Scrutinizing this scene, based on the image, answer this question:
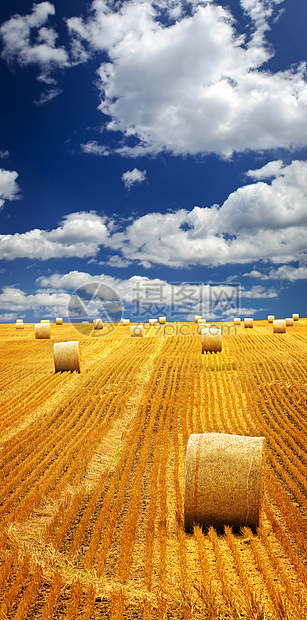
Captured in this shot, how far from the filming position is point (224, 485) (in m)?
6.35

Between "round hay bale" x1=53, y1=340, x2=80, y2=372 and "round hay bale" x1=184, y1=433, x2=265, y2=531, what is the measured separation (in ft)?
46.3

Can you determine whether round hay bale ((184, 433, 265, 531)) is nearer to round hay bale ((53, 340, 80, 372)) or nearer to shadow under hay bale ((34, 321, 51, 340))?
round hay bale ((53, 340, 80, 372))

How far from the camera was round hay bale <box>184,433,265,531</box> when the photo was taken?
20.8 ft

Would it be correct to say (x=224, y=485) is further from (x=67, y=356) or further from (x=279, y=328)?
(x=279, y=328)

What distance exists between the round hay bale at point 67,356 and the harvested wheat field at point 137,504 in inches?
62.3

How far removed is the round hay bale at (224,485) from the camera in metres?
6.34

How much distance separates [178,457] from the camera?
9.78 m

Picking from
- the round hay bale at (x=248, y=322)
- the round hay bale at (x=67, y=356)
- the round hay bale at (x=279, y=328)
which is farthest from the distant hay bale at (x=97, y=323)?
the round hay bale at (x=67, y=356)

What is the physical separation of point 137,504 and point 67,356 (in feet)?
42.9

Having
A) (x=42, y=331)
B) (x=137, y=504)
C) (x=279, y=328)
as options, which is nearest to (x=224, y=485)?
(x=137, y=504)

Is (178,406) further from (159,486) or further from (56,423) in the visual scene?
(159,486)

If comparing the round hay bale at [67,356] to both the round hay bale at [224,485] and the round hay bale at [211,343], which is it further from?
the round hay bale at [224,485]

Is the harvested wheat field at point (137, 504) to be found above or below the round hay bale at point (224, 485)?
below

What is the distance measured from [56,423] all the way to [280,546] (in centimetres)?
852
